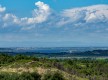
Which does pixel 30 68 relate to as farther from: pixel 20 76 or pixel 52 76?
pixel 20 76

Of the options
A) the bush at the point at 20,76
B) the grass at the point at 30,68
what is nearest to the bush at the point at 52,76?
the bush at the point at 20,76

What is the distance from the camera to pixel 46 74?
6956 centimetres

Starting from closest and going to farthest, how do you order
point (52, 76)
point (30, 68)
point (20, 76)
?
point (20, 76)
point (52, 76)
point (30, 68)

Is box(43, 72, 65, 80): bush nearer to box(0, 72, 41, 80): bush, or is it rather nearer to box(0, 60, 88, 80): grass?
box(0, 72, 41, 80): bush

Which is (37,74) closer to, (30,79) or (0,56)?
(30,79)

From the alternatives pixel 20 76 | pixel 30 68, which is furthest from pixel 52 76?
pixel 30 68

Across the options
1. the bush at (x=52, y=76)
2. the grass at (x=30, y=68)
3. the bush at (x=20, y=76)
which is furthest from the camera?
the grass at (x=30, y=68)

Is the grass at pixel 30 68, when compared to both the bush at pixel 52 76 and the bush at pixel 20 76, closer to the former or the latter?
the bush at pixel 52 76

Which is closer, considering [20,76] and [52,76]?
[20,76]

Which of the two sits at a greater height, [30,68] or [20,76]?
→ [30,68]

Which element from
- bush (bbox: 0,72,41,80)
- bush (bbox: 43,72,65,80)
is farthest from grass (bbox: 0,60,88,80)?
bush (bbox: 0,72,41,80)

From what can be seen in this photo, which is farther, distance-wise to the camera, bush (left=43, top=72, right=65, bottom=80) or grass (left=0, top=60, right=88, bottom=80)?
grass (left=0, top=60, right=88, bottom=80)

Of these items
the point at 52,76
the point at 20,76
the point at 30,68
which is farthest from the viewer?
the point at 30,68

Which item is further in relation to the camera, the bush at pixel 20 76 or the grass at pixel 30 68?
the grass at pixel 30 68
